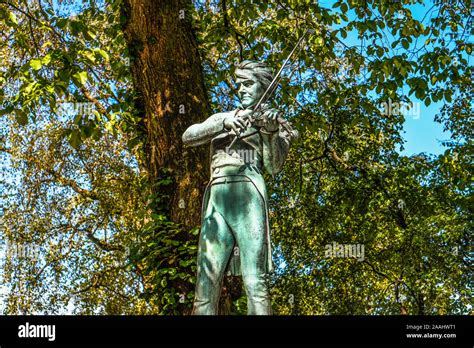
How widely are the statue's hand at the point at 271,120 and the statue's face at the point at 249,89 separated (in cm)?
19

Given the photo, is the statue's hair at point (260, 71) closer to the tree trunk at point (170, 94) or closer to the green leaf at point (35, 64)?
the green leaf at point (35, 64)

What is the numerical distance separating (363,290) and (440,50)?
23.5ft

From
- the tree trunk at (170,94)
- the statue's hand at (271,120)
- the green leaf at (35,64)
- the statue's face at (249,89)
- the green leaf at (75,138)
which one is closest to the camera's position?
the statue's hand at (271,120)

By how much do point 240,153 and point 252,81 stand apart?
28.9 inches

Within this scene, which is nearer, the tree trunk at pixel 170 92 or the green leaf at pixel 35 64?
the green leaf at pixel 35 64

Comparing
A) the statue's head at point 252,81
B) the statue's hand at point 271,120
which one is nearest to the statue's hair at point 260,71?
the statue's head at point 252,81

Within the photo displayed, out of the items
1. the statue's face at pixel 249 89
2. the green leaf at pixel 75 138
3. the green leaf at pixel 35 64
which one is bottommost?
the statue's face at pixel 249 89

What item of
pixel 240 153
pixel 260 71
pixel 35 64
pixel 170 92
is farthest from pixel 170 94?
pixel 240 153

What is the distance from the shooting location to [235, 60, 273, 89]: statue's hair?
7.88m

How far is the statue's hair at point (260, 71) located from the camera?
7.88m

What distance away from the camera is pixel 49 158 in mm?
18734

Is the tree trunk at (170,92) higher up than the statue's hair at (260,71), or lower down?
higher up

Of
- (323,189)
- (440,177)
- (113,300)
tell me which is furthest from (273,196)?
(113,300)
